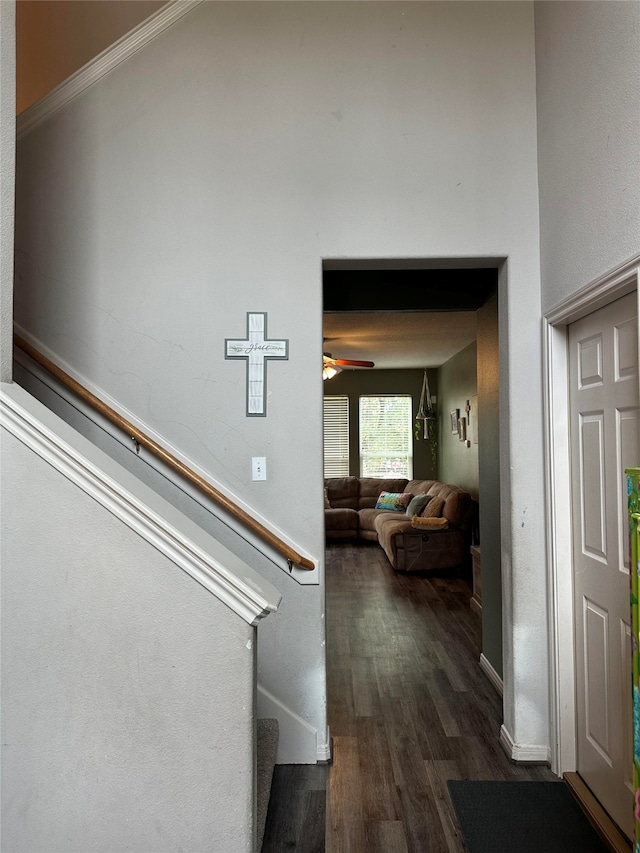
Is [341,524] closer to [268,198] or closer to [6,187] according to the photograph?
[268,198]

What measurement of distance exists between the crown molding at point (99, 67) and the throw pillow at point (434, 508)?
5.71 metres

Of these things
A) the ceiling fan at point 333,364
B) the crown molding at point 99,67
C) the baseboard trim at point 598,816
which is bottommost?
the baseboard trim at point 598,816

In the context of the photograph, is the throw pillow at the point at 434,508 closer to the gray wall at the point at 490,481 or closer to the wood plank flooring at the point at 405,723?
the wood plank flooring at the point at 405,723

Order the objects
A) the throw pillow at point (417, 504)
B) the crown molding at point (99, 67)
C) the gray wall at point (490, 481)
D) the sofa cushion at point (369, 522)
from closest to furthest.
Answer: the crown molding at point (99, 67) < the gray wall at point (490, 481) < the throw pillow at point (417, 504) < the sofa cushion at point (369, 522)

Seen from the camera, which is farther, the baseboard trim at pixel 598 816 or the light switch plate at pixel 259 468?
the light switch plate at pixel 259 468

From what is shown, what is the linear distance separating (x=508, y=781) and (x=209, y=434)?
192 cm

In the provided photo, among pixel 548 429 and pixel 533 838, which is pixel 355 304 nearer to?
pixel 548 429

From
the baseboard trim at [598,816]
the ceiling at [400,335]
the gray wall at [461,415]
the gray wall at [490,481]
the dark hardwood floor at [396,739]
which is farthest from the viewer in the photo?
the gray wall at [461,415]

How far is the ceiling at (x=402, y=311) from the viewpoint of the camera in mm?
3562

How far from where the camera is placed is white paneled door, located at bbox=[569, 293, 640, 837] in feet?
7.06

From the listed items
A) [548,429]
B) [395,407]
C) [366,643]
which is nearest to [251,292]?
[548,429]

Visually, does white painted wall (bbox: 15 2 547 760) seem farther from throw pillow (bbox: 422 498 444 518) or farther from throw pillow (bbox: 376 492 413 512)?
throw pillow (bbox: 376 492 413 512)

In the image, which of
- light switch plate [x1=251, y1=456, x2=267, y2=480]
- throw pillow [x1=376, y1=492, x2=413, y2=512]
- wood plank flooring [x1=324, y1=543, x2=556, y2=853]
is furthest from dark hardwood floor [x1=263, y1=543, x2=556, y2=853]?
throw pillow [x1=376, y1=492, x2=413, y2=512]

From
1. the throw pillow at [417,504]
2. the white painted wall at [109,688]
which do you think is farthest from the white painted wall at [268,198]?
the throw pillow at [417,504]
